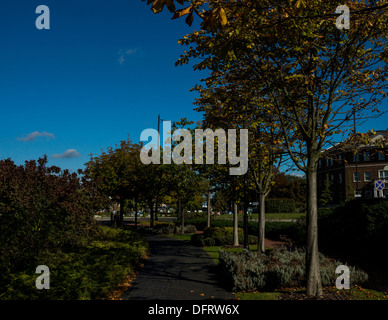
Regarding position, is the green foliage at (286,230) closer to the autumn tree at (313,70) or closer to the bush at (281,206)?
the autumn tree at (313,70)

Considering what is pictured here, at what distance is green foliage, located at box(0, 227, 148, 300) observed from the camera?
6.62m

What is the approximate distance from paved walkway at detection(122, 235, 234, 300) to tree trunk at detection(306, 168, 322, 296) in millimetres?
1988

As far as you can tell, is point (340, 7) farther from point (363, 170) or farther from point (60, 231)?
point (363, 170)

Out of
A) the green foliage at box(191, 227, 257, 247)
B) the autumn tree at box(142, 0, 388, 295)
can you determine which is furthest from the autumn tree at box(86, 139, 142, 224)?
the autumn tree at box(142, 0, 388, 295)

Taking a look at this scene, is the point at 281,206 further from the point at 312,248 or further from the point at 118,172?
the point at 312,248

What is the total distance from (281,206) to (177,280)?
2309 inches

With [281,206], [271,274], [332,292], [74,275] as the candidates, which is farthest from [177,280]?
[281,206]

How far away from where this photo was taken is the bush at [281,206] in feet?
215

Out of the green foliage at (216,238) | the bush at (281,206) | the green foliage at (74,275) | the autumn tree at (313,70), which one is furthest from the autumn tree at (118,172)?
the bush at (281,206)

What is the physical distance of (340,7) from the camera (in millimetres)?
7945

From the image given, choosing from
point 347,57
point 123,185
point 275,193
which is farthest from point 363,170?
point 347,57

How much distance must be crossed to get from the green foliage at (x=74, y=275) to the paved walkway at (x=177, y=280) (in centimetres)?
63

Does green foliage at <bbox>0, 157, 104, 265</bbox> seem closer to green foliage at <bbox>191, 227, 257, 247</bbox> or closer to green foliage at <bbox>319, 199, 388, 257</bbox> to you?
green foliage at <bbox>191, 227, 257, 247</bbox>

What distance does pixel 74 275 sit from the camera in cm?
768
